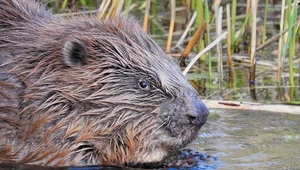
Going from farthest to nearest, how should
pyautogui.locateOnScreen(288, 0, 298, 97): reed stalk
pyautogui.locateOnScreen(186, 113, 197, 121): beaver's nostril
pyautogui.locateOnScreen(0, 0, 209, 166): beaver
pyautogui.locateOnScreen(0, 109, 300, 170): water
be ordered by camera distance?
pyautogui.locateOnScreen(288, 0, 298, 97): reed stalk < pyautogui.locateOnScreen(0, 109, 300, 170): water < pyautogui.locateOnScreen(0, 0, 209, 166): beaver < pyautogui.locateOnScreen(186, 113, 197, 121): beaver's nostril

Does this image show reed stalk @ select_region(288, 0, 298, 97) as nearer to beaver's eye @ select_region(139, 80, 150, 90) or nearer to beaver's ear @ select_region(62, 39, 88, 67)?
beaver's eye @ select_region(139, 80, 150, 90)

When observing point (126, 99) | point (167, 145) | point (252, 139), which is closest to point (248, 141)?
point (252, 139)

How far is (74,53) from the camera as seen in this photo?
12.7 feet

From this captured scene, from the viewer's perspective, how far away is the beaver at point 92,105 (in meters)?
3.79

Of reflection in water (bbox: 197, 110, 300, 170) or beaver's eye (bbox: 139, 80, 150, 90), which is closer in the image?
beaver's eye (bbox: 139, 80, 150, 90)

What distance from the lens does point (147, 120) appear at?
12.5ft

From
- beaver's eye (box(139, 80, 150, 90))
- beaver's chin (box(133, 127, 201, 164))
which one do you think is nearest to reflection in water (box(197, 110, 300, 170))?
beaver's chin (box(133, 127, 201, 164))

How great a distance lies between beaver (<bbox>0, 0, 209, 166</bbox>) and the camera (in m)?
3.79

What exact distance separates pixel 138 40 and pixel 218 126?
0.90 m

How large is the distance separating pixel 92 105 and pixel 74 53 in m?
0.26

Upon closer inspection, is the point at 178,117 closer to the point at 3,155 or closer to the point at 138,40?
the point at 138,40

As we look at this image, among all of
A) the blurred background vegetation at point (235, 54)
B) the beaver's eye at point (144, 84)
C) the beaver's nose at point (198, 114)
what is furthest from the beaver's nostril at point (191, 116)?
the blurred background vegetation at point (235, 54)

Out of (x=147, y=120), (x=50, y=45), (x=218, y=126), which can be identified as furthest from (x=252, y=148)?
(x=50, y=45)

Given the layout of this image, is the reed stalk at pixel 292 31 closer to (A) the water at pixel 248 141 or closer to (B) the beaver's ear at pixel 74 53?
(A) the water at pixel 248 141
